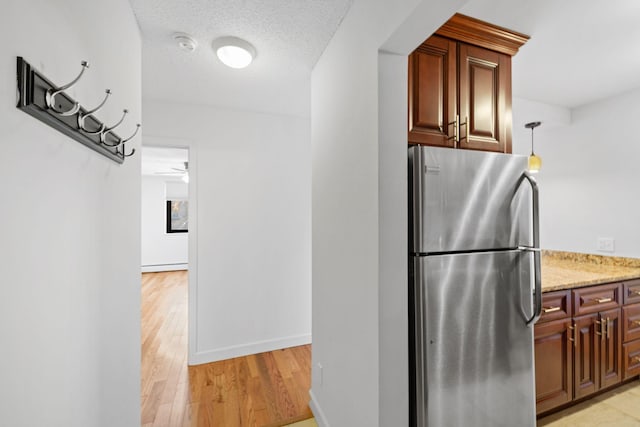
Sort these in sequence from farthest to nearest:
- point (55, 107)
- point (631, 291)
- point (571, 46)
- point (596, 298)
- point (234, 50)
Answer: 1. point (631, 291)
2. point (596, 298)
3. point (571, 46)
4. point (234, 50)
5. point (55, 107)

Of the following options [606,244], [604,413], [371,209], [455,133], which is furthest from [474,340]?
[606,244]

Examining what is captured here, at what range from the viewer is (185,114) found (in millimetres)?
2648

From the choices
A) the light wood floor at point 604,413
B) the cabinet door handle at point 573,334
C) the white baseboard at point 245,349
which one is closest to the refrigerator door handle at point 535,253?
the cabinet door handle at point 573,334

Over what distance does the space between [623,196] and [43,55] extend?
3.86 meters

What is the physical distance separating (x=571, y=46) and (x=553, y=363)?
6.81ft

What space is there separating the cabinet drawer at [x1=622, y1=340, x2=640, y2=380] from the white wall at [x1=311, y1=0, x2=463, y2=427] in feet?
7.01

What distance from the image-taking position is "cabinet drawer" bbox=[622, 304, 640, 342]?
2076 mm

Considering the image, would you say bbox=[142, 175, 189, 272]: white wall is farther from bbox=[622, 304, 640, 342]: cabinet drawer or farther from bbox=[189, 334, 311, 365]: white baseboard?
bbox=[622, 304, 640, 342]: cabinet drawer

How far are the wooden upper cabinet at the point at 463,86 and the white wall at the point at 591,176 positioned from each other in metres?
1.35

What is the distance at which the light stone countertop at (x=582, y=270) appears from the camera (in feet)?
6.12

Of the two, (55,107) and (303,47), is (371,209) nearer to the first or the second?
(55,107)

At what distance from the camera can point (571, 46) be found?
182cm

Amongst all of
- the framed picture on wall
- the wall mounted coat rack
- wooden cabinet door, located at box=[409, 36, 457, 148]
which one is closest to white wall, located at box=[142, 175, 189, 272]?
the framed picture on wall

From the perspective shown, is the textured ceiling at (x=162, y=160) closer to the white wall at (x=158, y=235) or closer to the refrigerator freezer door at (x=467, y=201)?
the white wall at (x=158, y=235)
